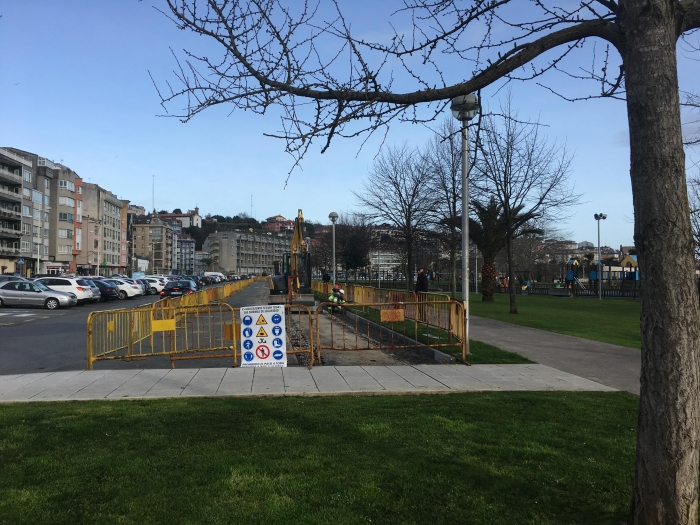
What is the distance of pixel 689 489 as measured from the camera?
3309mm

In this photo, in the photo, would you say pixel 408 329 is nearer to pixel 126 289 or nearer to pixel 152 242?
pixel 126 289

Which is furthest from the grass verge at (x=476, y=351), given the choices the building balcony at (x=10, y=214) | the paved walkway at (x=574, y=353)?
the building balcony at (x=10, y=214)

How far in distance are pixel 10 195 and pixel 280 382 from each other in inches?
3042

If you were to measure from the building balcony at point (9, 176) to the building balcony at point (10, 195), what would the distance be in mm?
1527

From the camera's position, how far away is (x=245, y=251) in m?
173

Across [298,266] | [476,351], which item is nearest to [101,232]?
[298,266]

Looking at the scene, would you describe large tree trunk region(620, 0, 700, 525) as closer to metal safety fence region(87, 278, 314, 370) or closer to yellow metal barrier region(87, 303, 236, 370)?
metal safety fence region(87, 278, 314, 370)

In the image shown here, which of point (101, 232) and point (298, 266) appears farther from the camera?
point (101, 232)

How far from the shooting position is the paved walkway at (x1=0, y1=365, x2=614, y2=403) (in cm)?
849

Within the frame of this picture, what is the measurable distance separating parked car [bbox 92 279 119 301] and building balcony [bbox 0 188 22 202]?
41.9 m

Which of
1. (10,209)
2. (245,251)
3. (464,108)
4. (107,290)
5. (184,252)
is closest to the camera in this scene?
(464,108)

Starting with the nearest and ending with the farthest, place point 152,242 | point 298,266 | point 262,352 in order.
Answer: point 262,352
point 298,266
point 152,242

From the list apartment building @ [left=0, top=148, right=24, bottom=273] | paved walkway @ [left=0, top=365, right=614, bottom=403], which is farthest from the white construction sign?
apartment building @ [left=0, top=148, right=24, bottom=273]

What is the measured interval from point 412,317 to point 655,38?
45.9ft
